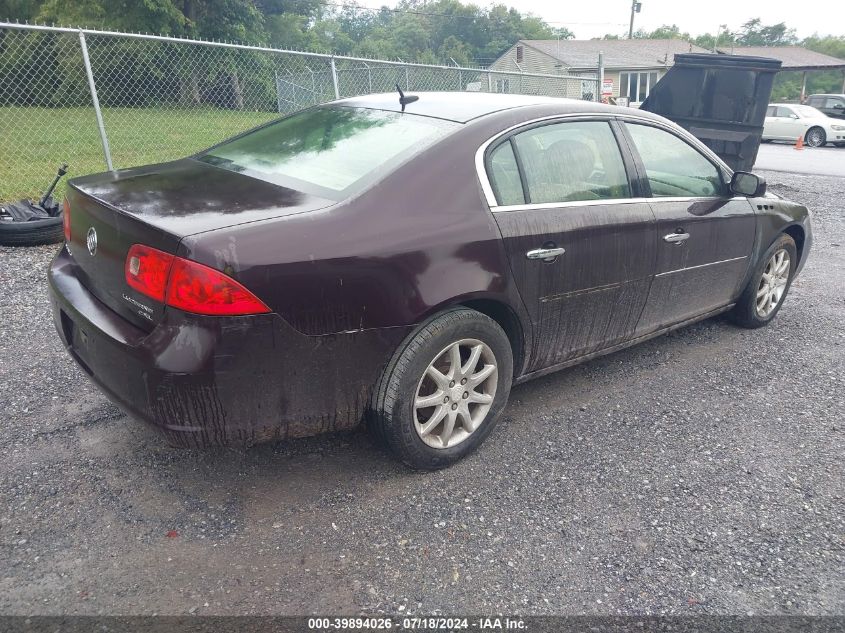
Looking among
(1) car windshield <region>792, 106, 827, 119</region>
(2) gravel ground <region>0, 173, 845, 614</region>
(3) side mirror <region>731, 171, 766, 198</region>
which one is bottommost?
(1) car windshield <region>792, 106, 827, 119</region>

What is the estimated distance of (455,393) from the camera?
288 cm

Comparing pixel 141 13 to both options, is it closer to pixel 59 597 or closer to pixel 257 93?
pixel 257 93

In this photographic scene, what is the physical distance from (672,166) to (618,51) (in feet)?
169

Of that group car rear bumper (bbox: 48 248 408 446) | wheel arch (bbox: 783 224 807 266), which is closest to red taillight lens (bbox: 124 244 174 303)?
car rear bumper (bbox: 48 248 408 446)

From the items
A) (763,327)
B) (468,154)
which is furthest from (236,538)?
(763,327)

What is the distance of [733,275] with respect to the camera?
4.29 m

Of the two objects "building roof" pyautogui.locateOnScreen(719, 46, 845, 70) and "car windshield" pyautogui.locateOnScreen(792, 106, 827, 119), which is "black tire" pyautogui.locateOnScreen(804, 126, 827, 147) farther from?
"building roof" pyautogui.locateOnScreen(719, 46, 845, 70)

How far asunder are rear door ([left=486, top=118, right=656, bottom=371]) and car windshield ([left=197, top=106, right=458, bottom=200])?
1.38ft

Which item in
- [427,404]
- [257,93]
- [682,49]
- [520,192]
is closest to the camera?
[427,404]

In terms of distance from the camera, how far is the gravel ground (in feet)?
7.34

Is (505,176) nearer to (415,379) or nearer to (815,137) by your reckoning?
(415,379)

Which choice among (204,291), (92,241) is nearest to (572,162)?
(204,291)

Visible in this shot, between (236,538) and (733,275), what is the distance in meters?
3.48

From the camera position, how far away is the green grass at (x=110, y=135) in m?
10.5
